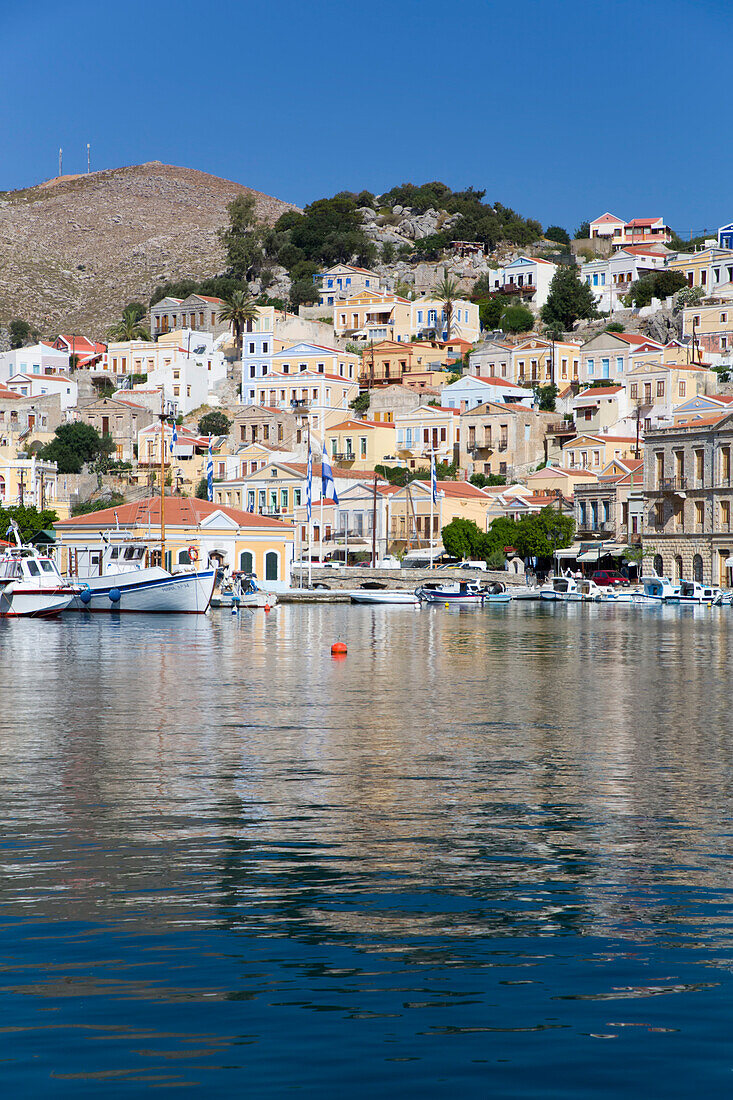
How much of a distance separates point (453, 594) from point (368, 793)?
67.0 m

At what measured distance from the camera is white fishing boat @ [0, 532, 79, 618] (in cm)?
5988

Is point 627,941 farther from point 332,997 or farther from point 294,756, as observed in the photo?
point 294,756

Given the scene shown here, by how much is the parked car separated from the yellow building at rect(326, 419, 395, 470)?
95.9 feet

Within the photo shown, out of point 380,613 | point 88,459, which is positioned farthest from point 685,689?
point 88,459

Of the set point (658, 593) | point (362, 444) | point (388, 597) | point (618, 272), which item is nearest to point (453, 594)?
point (388, 597)

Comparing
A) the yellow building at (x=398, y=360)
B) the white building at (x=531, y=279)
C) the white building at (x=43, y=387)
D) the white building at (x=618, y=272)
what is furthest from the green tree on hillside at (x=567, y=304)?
the white building at (x=43, y=387)

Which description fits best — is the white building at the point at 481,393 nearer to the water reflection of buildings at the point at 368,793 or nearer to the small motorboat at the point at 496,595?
the small motorboat at the point at 496,595

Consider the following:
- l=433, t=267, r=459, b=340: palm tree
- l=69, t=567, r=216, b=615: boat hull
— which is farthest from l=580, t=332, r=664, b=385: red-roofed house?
l=69, t=567, r=216, b=615: boat hull

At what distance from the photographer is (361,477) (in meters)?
109

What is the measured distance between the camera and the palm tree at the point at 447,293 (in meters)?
145

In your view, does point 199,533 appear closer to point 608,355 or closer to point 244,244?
point 608,355

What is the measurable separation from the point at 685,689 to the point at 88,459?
104506 millimetres

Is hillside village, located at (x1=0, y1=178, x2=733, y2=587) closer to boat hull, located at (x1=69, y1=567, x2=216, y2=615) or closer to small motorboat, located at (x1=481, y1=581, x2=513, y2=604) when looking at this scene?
small motorboat, located at (x1=481, y1=581, x2=513, y2=604)

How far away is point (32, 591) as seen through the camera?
59.8m
